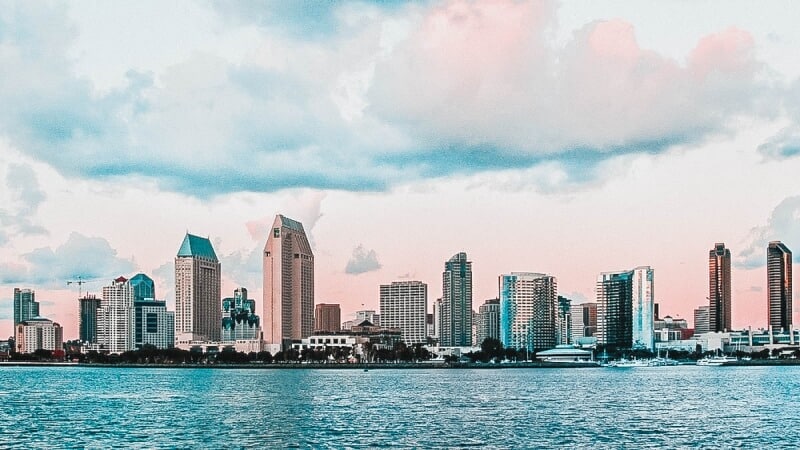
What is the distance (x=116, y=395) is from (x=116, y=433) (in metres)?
57.3

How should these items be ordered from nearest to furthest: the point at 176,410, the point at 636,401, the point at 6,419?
the point at 6,419
the point at 176,410
the point at 636,401

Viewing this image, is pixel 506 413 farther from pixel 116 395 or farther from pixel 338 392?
pixel 116 395

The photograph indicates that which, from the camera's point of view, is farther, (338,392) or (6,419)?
(338,392)

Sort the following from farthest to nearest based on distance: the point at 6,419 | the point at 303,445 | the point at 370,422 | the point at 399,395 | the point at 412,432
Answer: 1. the point at 399,395
2. the point at 6,419
3. the point at 370,422
4. the point at 412,432
5. the point at 303,445

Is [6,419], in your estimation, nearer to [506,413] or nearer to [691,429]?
[506,413]

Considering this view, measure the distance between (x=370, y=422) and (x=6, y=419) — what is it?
32281 millimetres

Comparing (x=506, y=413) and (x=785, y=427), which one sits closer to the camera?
(x=785, y=427)

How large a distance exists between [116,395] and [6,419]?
1622 inches

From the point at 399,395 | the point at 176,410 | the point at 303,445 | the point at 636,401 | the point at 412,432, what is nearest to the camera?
the point at 303,445

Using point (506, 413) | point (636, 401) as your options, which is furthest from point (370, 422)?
point (636, 401)

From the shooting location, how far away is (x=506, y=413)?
96875 millimetres

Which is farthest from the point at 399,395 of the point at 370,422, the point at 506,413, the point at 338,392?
the point at 370,422

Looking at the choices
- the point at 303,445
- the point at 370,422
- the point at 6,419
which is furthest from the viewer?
the point at 6,419

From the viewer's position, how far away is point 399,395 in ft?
427
